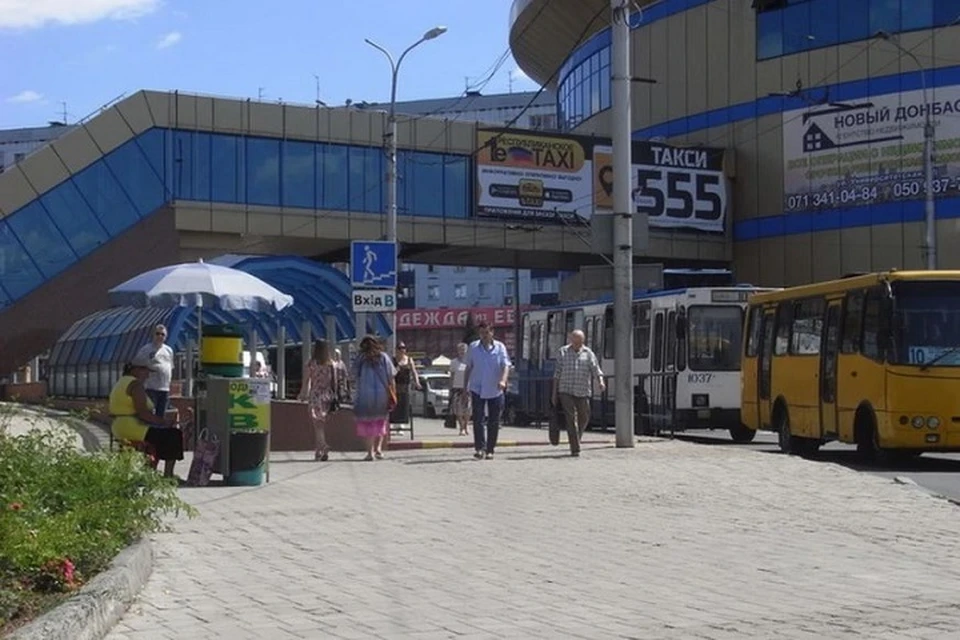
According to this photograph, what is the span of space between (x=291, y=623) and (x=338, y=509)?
17.8 feet

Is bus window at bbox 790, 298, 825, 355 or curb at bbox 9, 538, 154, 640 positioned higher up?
bus window at bbox 790, 298, 825, 355

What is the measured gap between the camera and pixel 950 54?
4766 cm

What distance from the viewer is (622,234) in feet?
69.0

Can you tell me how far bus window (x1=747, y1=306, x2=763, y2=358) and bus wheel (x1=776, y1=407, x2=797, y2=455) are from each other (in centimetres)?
159

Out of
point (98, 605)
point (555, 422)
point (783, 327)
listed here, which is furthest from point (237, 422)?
point (783, 327)

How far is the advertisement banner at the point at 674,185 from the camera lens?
51.7 m

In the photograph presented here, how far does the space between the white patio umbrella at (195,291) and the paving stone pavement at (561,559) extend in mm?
2714

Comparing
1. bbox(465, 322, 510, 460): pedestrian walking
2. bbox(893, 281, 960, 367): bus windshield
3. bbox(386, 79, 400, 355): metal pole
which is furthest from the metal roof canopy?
bbox(893, 281, 960, 367): bus windshield

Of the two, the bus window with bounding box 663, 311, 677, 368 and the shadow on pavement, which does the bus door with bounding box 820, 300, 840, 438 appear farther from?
the bus window with bounding box 663, 311, 677, 368

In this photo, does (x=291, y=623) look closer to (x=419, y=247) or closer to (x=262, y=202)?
(x=262, y=202)

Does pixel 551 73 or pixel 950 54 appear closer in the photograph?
pixel 950 54

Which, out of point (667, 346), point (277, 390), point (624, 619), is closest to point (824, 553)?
point (624, 619)

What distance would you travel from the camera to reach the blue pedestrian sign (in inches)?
901

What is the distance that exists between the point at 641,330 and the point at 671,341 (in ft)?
4.81
